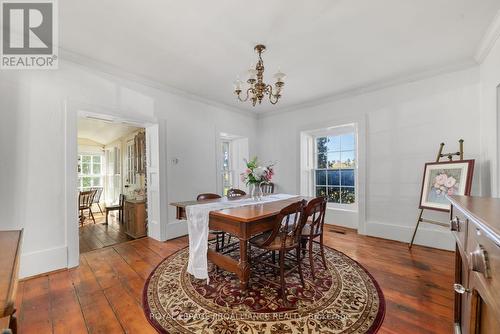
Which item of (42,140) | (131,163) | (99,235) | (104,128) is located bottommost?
(99,235)

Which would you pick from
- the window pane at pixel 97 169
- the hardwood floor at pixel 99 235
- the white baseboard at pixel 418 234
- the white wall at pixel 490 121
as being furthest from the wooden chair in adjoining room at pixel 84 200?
the white wall at pixel 490 121

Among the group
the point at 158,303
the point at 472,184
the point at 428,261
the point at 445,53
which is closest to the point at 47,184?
the point at 158,303

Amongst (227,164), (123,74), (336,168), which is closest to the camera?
(123,74)

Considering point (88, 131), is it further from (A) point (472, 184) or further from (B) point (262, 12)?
(A) point (472, 184)

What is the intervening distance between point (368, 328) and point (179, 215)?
6.58 feet

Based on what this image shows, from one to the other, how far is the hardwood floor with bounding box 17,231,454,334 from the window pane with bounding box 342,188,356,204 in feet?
3.63

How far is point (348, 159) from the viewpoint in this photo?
420 centimetres

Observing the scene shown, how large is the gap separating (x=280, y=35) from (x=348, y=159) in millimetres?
2821

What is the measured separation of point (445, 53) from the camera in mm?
2664

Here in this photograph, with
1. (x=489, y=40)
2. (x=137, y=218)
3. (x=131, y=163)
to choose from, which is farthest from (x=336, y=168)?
(x=131, y=163)

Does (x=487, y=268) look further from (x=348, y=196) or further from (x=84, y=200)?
(x=84, y=200)

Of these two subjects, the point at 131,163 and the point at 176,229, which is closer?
the point at 176,229

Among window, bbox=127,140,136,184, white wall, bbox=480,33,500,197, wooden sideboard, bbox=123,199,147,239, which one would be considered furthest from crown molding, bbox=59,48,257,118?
white wall, bbox=480,33,500,197

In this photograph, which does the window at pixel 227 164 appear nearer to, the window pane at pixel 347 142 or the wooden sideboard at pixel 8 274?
the window pane at pixel 347 142
